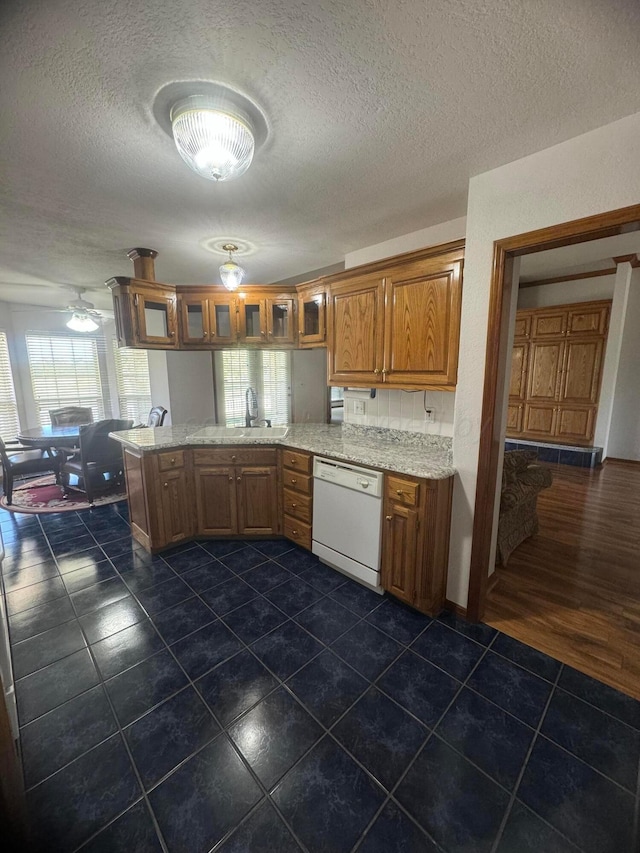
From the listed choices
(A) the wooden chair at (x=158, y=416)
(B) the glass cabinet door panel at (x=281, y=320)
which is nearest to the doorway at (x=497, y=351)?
(B) the glass cabinet door panel at (x=281, y=320)

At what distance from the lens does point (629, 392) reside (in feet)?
17.3

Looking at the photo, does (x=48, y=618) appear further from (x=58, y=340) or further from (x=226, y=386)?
(x=58, y=340)

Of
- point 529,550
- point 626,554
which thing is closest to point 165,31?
point 529,550

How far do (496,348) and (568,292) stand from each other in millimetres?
4922

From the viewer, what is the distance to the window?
16.6 feet

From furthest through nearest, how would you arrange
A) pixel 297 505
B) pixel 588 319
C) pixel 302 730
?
pixel 588 319, pixel 297 505, pixel 302 730

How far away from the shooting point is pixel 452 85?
4.17 ft

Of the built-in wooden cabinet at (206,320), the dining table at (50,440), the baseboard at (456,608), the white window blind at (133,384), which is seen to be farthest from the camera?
the white window blind at (133,384)

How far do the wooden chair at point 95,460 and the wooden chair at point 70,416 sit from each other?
3.91ft

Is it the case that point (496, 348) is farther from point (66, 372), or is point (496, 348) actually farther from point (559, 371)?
point (66, 372)

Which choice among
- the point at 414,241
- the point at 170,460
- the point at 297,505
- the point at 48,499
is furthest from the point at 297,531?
the point at 48,499

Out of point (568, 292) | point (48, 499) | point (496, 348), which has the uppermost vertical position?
point (568, 292)

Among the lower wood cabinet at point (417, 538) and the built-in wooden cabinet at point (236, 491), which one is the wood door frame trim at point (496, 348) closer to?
the lower wood cabinet at point (417, 538)

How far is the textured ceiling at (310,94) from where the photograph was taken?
1.03 m
